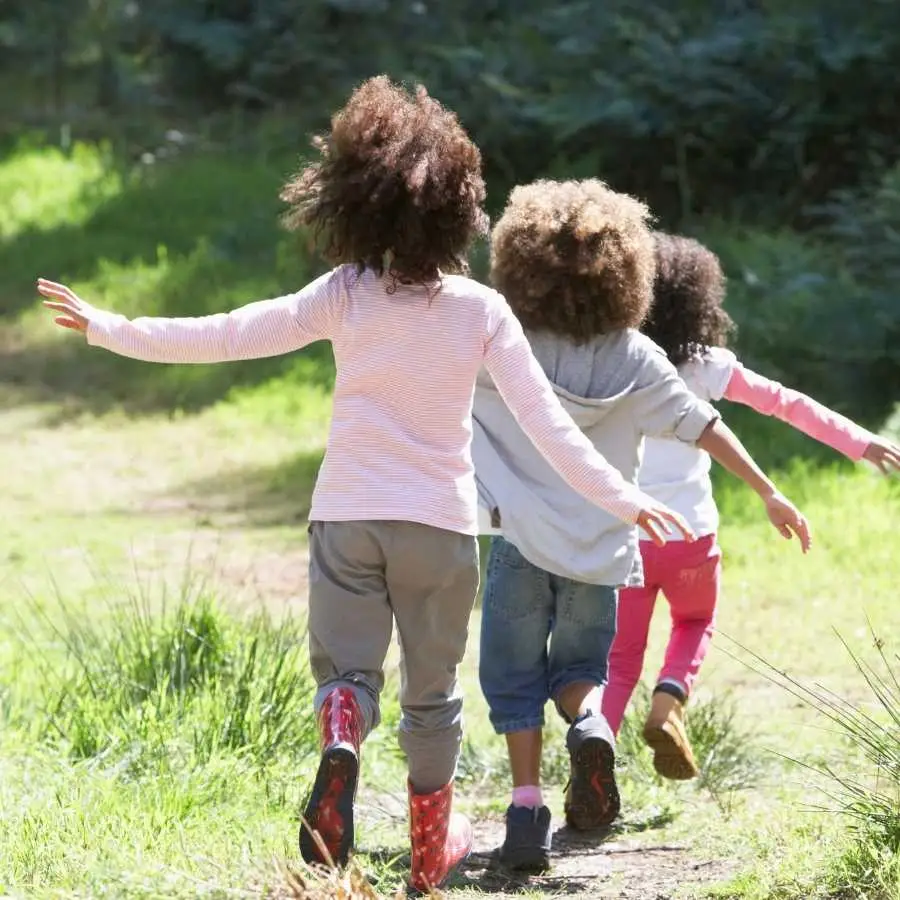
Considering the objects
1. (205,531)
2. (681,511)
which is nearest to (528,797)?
(681,511)

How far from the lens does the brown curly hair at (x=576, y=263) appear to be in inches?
161

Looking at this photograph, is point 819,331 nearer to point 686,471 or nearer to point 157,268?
point 157,268

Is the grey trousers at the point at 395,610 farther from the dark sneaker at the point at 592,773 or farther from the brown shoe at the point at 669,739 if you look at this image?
the brown shoe at the point at 669,739

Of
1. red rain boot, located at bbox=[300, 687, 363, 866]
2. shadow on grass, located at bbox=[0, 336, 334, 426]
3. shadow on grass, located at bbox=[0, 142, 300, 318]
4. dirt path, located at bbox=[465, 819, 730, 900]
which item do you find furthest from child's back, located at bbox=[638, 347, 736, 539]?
shadow on grass, located at bbox=[0, 142, 300, 318]

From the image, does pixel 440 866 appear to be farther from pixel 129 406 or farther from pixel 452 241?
pixel 129 406

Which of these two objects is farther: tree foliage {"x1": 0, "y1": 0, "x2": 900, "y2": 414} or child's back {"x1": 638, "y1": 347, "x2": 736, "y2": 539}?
tree foliage {"x1": 0, "y1": 0, "x2": 900, "y2": 414}

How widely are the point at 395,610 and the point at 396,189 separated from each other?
33.7 inches

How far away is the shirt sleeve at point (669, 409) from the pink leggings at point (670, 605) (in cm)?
70

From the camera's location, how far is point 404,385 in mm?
3516

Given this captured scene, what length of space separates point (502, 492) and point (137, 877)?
4.87 ft

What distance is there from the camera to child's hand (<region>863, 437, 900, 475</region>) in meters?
4.18

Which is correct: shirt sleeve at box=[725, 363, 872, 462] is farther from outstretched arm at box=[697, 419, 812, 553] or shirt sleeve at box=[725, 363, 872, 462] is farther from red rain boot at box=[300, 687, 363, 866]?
red rain boot at box=[300, 687, 363, 866]

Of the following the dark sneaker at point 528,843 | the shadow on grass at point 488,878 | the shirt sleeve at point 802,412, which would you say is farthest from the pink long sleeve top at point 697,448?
the shadow on grass at point 488,878

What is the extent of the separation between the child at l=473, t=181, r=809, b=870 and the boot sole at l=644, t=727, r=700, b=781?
34cm
